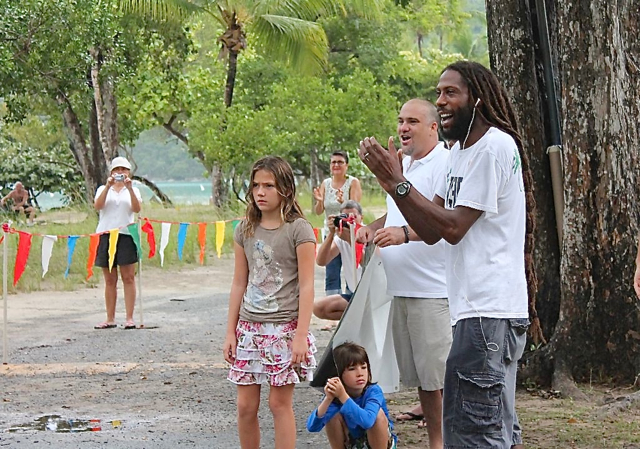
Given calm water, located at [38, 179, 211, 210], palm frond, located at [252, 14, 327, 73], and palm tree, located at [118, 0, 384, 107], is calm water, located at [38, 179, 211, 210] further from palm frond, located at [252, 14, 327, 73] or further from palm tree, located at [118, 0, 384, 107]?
palm frond, located at [252, 14, 327, 73]

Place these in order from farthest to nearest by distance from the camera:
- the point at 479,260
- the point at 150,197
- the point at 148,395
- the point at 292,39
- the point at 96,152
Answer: the point at 150,197 → the point at 96,152 → the point at 292,39 → the point at 148,395 → the point at 479,260

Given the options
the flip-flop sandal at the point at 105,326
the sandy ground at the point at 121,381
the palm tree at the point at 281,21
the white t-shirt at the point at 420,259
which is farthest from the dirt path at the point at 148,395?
the palm tree at the point at 281,21

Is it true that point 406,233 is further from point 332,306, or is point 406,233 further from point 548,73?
point 548,73

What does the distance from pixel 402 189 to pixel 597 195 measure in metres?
3.71

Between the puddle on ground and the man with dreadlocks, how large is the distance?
11.6ft

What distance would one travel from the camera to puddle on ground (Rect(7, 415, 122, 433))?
686 centimetres

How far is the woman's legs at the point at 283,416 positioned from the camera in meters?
5.35

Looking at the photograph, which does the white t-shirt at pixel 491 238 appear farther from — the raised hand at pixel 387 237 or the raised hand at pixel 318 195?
the raised hand at pixel 318 195

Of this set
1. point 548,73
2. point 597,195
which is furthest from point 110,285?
point 597,195

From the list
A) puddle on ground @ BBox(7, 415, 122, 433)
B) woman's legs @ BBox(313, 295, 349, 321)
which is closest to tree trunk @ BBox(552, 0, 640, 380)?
woman's legs @ BBox(313, 295, 349, 321)

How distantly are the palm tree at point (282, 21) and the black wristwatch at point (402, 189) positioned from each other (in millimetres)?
21373

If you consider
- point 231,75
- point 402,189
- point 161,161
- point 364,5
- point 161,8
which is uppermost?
point 161,161

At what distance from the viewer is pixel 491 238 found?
3938mm

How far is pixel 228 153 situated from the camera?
91.9 ft
